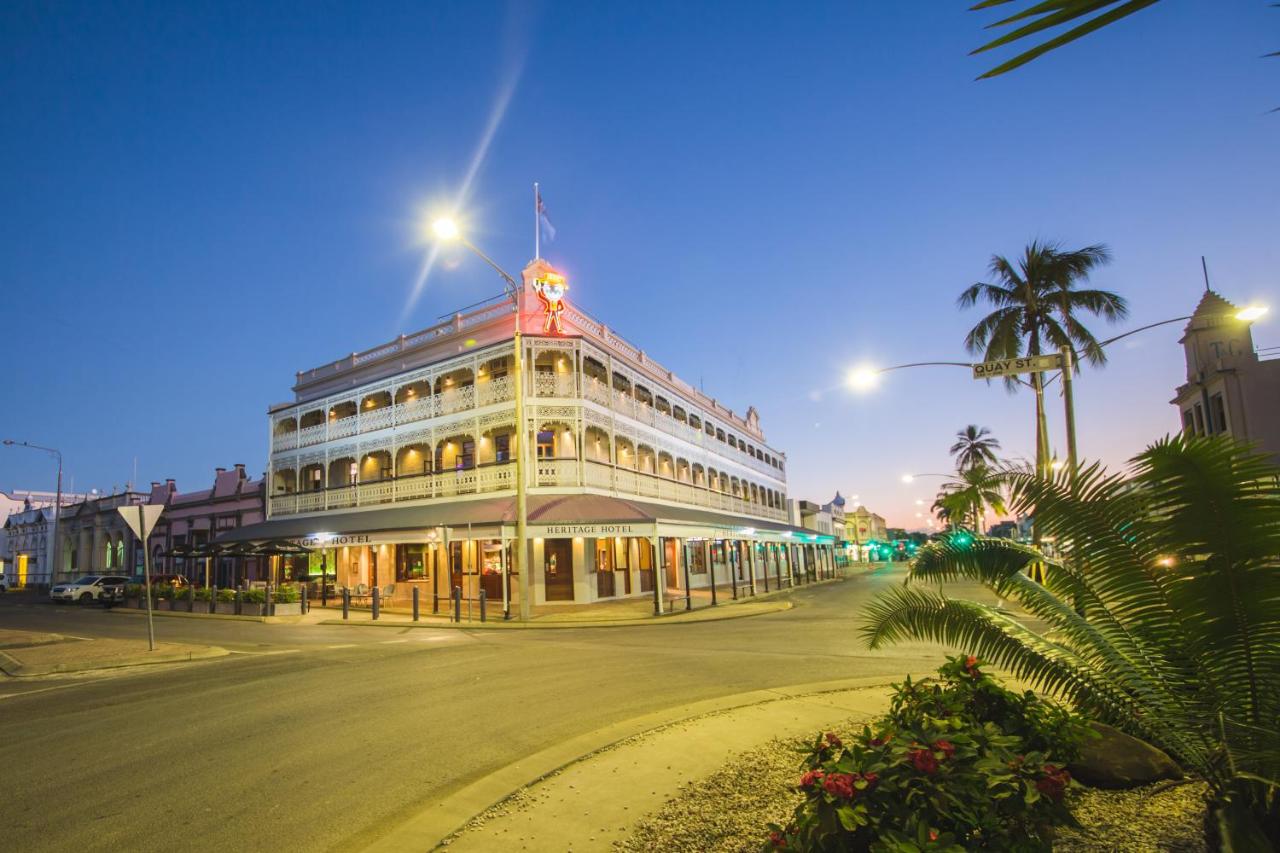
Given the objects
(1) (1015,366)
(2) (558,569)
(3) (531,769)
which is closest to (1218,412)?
(1) (1015,366)

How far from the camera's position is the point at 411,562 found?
29.6 metres

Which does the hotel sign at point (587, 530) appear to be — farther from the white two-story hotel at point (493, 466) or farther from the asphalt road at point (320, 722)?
the asphalt road at point (320, 722)

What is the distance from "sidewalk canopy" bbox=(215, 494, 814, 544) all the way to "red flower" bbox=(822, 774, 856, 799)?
19.9 metres

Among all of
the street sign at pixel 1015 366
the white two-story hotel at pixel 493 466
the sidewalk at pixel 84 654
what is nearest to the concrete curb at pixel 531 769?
the street sign at pixel 1015 366

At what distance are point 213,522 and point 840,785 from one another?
4628 centimetres

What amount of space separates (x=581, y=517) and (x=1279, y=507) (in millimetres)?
20721

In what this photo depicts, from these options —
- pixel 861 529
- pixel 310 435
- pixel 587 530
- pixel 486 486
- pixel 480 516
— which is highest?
pixel 310 435

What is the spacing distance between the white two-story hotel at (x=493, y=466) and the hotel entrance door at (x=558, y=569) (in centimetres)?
6

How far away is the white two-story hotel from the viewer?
25781 millimetres

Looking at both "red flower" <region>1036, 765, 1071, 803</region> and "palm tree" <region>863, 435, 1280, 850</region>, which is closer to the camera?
"red flower" <region>1036, 765, 1071, 803</region>

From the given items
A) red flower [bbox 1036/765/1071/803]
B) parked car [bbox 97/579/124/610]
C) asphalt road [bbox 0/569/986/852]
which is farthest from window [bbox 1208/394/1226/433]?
parked car [bbox 97/579/124/610]

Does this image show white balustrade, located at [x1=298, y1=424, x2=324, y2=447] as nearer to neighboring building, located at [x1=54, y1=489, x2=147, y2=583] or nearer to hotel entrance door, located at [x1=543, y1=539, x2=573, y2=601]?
hotel entrance door, located at [x1=543, y1=539, x2=573, y2=601]

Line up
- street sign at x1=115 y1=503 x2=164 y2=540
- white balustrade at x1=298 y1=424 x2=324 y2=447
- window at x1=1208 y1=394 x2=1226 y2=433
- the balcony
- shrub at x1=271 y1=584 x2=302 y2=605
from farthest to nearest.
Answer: window at x1=1208 y1=394 x2=1226 y2=433 < white balustrade at x1=298 y1=424 x2=324 y2=447 < the balcony < shrub at x1=271 y1=584 x2=302 y2=605 < street sign at x1=115 y1=503 x2=164 y2=540

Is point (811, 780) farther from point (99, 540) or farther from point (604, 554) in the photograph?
point (99, 540)
